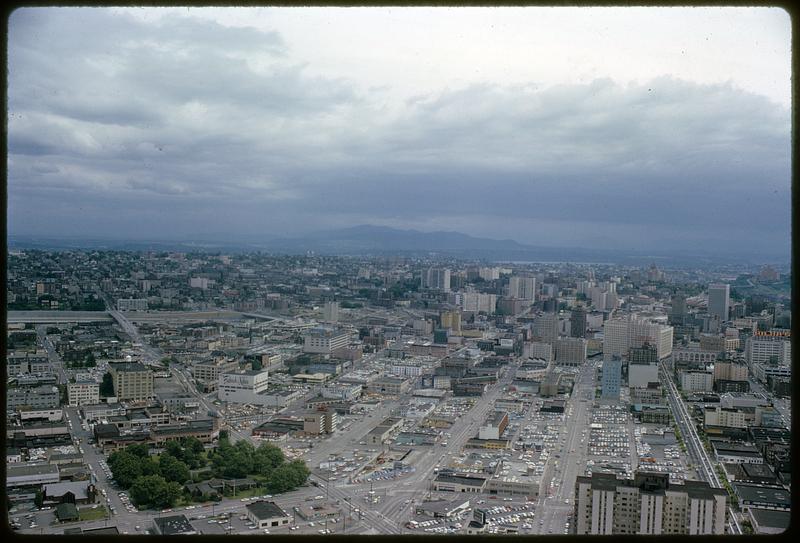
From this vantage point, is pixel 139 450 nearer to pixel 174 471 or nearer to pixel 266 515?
pixel 174 471

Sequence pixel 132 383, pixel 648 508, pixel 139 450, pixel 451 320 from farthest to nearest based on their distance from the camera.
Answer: pixel 451 320
pixel 132 383
pixel 139 450
pixel 648 508

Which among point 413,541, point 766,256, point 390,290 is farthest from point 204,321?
point 413,541

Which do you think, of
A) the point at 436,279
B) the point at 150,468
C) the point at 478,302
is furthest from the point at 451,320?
the point at 150,468

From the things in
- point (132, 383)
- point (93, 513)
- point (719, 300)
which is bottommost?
point (93, 513)

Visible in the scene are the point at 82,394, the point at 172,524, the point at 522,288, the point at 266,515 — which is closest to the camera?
the point at 172,524

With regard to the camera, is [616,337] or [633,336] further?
[616,337]

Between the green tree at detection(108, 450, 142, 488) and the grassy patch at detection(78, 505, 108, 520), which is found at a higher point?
the green tree at detection(108, 450, 142, 488)

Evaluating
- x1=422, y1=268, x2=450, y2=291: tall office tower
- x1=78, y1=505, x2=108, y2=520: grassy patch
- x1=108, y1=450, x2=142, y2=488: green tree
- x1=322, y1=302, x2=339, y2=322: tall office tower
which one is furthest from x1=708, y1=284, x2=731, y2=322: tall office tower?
x1=78, y1=505, x2=108, y2=520: grassy patch

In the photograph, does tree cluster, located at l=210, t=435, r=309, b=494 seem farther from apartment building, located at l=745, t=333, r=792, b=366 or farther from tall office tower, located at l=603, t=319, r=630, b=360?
tall office tower, located at l=603, t=319, r=630, b=360
